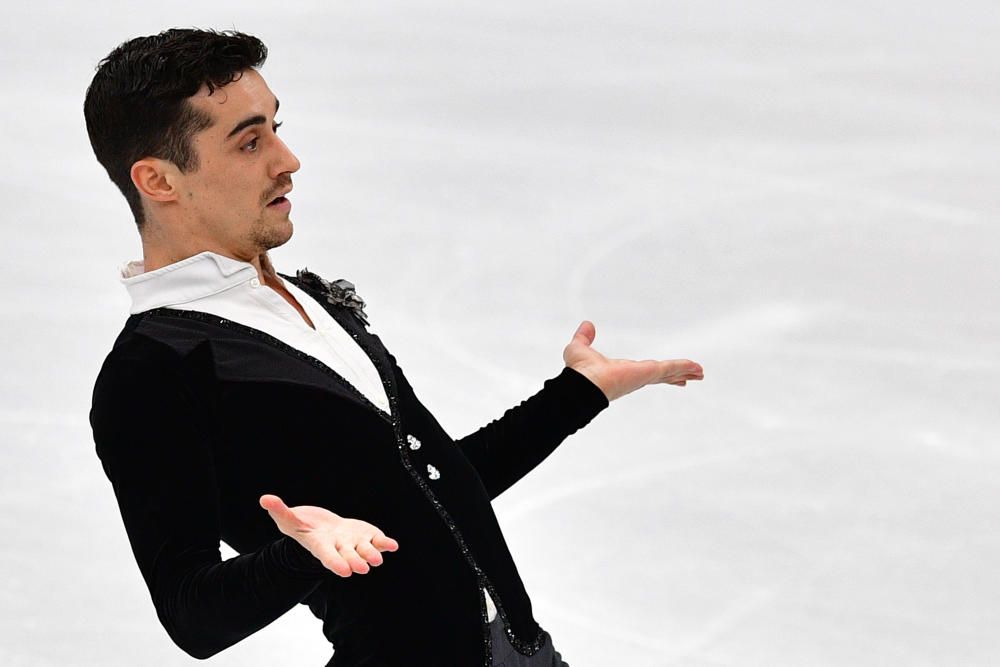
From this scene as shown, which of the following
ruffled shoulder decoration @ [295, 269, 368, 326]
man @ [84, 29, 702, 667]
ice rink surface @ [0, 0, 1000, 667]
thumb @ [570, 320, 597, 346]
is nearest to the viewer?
man @ [84, 29, 702, 667]

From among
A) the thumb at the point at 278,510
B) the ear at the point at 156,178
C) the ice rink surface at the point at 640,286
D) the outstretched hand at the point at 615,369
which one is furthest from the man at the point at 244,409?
the ice rink surface at the point at 640,286

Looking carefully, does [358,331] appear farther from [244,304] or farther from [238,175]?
[238,175]

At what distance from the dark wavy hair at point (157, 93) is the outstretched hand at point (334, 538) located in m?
0.57

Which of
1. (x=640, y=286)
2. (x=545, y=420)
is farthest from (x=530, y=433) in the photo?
(x=640, y=286)

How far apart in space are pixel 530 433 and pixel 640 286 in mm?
2508

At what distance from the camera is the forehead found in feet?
7.02

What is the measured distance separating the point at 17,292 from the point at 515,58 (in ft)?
7.85

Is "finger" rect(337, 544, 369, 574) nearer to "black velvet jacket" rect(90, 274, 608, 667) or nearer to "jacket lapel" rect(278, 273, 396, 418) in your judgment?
"black velvet jacket" rect(90, 274, 608, 667)

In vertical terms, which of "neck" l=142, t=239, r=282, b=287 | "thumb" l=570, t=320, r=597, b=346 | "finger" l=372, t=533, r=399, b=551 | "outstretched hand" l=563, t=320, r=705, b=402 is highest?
"thumb" l=570, t=320, r=597, b=346

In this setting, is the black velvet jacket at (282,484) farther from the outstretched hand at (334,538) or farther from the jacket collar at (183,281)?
the outstretched hand at (334,538)

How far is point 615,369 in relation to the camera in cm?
259

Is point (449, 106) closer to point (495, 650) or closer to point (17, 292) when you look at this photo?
point (17, 292)

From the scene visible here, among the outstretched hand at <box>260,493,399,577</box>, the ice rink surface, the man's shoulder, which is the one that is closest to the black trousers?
the outstretched hand at <box>260,493,399,577</box>

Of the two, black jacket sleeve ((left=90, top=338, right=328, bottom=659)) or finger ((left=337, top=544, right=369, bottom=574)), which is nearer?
finger ((left=337, top=544, right=369, bottom=574))
